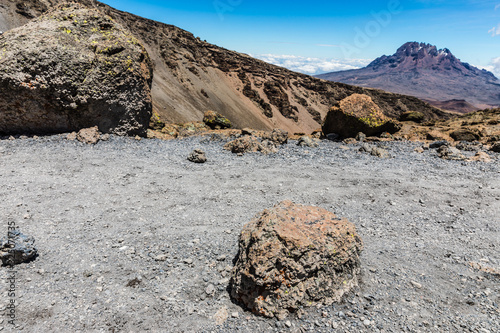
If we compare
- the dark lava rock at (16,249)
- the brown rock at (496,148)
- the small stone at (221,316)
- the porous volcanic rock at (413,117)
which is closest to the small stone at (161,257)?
the small stone at (221,316)

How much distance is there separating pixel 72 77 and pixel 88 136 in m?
2.69

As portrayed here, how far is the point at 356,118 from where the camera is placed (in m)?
15.7

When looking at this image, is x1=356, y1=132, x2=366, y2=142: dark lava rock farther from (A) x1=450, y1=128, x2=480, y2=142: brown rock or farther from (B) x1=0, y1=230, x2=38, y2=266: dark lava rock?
(B) x1=0, y1=230, x2=38, y2=266: dark lava rock

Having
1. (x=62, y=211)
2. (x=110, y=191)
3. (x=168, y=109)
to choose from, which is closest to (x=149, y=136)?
(x=110, y=191)

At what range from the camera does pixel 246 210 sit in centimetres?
727

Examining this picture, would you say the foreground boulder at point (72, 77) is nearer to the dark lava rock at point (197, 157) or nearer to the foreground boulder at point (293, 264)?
the dark lava rock at point (197, 157)

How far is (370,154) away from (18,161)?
14.4m

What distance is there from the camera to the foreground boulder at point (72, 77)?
1045 cm

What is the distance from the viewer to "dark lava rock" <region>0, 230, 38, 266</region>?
4.68m

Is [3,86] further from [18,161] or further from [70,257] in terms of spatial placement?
[70,257]

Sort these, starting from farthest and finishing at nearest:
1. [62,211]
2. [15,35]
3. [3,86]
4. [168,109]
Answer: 1. [168,109]
2. [15,35]
3. [3,86]
4. [62,211]

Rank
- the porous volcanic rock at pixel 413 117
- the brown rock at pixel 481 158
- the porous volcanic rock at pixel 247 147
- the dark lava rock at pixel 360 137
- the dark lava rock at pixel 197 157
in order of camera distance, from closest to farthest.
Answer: the dark lava rock at pixel 197 157 → the brown rock at pixel 481 158 → the porous volcanic rock at pixel 247 147 → the dark lava rock at pixel 360 137 → the porous volcanic rock at pixel 413 117

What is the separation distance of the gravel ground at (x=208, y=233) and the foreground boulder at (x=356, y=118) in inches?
193

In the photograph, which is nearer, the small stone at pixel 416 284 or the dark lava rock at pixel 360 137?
the small stone at pixel 416 284
